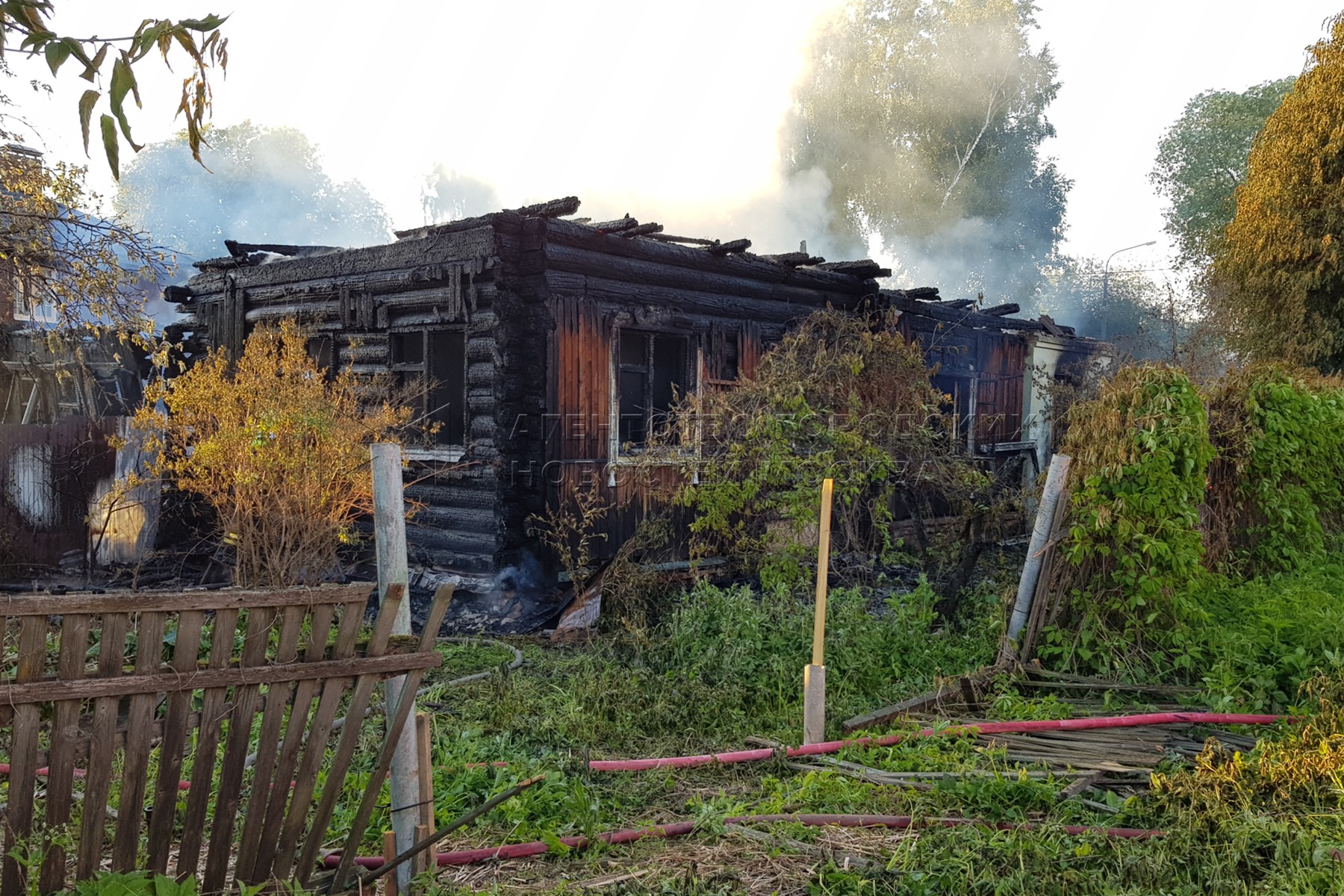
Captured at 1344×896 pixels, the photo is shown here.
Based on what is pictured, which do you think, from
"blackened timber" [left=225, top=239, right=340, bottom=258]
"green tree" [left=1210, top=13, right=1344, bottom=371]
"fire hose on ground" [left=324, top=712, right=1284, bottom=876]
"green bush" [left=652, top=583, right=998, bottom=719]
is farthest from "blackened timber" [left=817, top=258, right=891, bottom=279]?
"fire hose on ground" [left=324, top=712, right=1284, bottom=876]

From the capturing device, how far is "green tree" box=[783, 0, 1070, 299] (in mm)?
38781

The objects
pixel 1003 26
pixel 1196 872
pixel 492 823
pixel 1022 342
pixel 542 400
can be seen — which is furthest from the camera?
pixel 1003 26

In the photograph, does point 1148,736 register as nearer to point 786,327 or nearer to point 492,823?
point 492,823

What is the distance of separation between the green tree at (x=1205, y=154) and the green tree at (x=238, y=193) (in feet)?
169

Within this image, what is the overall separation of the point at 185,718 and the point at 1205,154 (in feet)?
147

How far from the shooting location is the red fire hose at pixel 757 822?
4.01 meters

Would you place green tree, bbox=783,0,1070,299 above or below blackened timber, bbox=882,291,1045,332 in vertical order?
above

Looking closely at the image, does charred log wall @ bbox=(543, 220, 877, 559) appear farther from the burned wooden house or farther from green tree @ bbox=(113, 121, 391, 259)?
green tree @ bbox=(113, 121, 391, 259)

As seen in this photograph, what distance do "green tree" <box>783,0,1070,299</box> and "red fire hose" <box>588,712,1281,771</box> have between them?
3742 cm

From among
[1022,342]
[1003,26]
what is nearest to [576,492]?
[1022,342]

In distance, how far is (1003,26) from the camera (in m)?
38.7

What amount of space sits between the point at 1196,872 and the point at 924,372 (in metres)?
7.55

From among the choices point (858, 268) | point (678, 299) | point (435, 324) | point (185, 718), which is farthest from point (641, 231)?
point (185, 718)

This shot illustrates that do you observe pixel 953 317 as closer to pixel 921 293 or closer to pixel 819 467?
pixel 921 293
